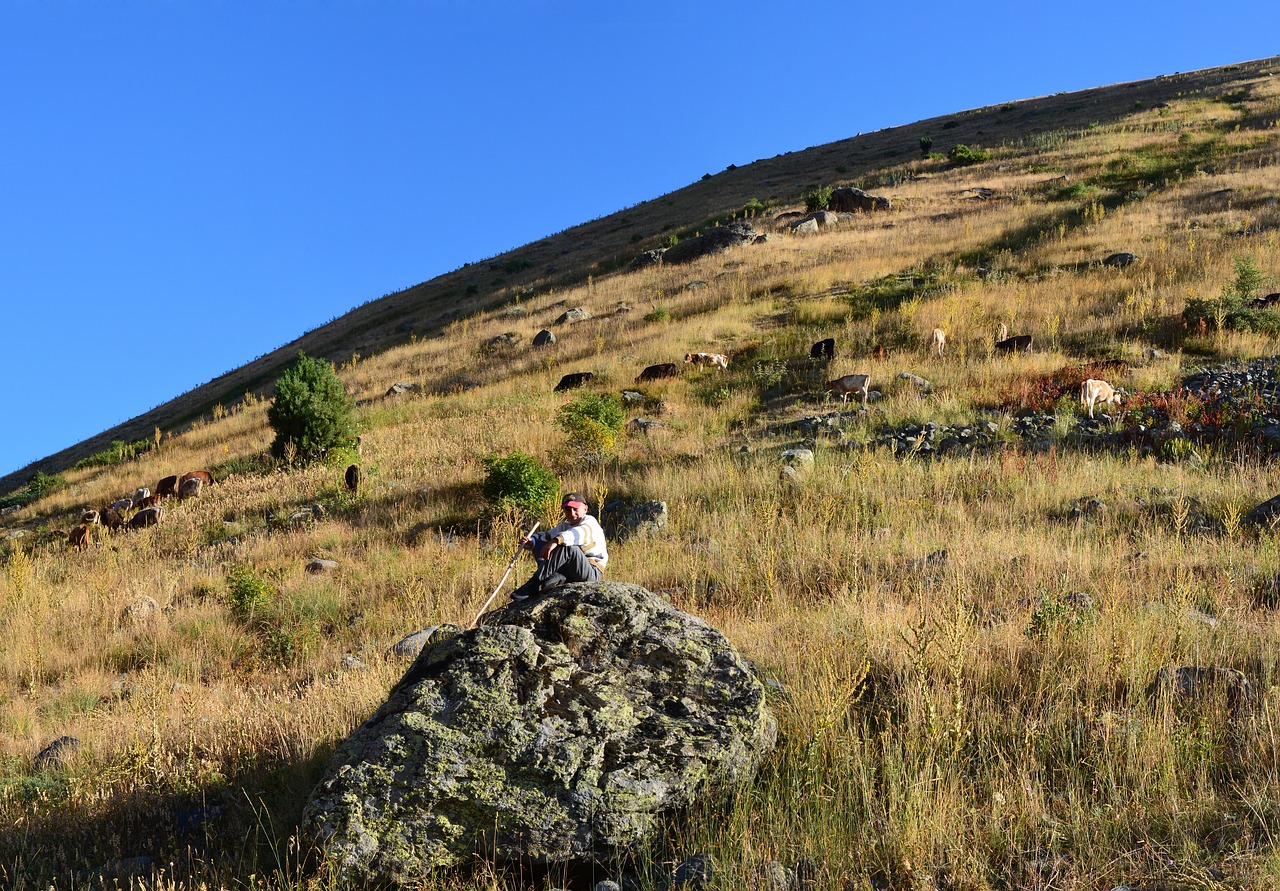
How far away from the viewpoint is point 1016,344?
13773 millimetres

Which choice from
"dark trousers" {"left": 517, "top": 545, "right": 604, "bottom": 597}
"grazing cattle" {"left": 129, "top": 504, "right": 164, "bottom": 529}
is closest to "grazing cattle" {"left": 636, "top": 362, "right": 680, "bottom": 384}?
"grazing cattle" {"left": 129, "top": 504, "right": 164, "bottom": 529}

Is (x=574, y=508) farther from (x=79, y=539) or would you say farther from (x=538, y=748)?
(x=79, y=539)

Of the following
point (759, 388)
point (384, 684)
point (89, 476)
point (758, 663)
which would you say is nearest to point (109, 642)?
point (384, 684)

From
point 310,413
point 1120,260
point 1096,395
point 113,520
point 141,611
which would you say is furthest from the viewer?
point 1120,260

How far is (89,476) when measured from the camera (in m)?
18.9

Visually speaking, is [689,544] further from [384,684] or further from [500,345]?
[500,345]

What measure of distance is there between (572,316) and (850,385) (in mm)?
12815

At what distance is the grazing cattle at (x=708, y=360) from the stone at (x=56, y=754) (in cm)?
1288

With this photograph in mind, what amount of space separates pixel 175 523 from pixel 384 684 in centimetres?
918

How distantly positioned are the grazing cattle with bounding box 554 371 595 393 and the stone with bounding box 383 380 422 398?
4.95 meters

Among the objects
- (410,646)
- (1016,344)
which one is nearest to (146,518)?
(410,646)

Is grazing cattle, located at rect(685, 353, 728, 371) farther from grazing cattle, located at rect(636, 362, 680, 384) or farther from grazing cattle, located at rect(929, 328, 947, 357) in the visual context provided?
grazing cattle, located at rect(929, 328, 947, 357)

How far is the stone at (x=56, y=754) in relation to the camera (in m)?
4.98

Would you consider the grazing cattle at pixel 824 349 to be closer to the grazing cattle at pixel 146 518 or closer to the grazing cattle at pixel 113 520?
the grazing cattle at pixel 146 518
